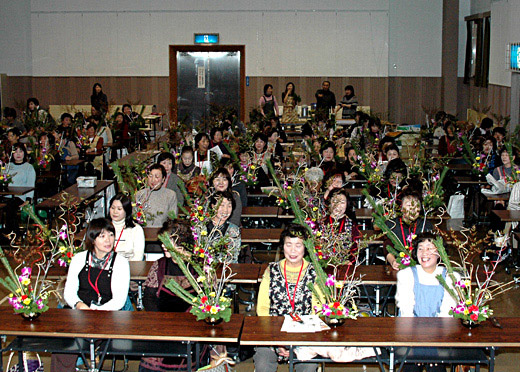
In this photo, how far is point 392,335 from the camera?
13.1 feet

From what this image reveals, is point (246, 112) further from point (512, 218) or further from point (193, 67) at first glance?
point (512, 218)

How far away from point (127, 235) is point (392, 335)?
105 inches

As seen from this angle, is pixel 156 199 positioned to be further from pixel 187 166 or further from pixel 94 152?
pixel 94 152

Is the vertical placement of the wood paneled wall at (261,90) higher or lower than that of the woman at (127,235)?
higher

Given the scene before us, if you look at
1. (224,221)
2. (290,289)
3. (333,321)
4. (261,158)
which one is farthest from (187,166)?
(333,321)

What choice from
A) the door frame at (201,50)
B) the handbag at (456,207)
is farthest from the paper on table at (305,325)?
the door frame at (201,50)

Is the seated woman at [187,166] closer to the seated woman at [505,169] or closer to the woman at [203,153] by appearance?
the woman at [203,153]

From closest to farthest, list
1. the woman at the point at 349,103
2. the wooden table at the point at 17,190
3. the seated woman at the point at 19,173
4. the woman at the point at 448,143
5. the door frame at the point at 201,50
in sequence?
the wooden table at the point at 17,190 → the seated woman at the point at 19,173 → the woman at the point at 448,143 → the woman at the point at 349,103 → the door frame at the point at 201,50

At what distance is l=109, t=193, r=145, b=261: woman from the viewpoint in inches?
227

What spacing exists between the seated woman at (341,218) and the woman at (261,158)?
9.68ft

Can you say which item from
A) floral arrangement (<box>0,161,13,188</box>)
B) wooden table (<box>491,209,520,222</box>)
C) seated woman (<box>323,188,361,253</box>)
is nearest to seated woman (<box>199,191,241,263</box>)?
seated woman (<box>323,188,361,253</box>)

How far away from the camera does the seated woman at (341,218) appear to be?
5.71 metres

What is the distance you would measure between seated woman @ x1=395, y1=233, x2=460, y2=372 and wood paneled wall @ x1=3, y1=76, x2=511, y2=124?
45.7 ft

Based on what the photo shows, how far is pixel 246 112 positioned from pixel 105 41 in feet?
14.0
